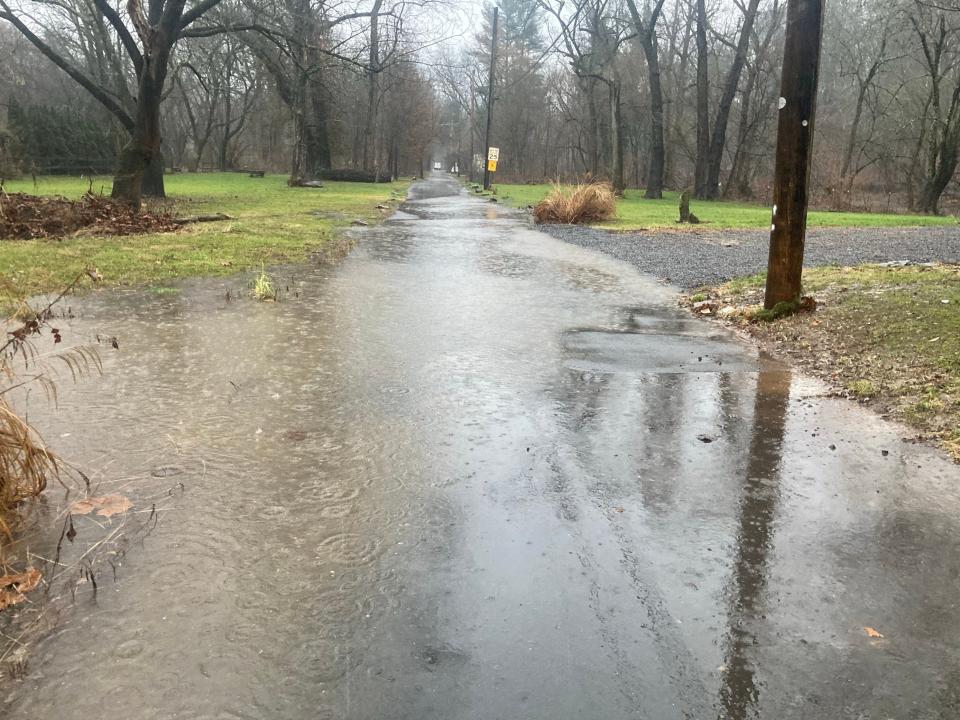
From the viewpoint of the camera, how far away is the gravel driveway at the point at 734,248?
1146cm

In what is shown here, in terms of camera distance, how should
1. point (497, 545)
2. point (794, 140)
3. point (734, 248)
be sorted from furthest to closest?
point (734, 248) < point (794, 140) < point (497, 545)

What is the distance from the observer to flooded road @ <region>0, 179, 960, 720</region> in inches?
86.0

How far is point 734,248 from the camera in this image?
14742 mm

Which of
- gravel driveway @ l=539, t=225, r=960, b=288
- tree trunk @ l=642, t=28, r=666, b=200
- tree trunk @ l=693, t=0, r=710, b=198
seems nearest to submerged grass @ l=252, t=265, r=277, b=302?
gravel driveway @ l=539, t=225, r=960, b=288

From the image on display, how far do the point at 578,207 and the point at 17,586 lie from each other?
761 inches

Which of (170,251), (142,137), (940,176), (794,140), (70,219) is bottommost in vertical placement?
(170,251)

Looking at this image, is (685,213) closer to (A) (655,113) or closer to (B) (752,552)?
(A) (655,113)

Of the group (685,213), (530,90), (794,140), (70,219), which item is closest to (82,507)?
(794,140)

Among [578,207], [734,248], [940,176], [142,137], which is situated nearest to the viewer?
[734,248]

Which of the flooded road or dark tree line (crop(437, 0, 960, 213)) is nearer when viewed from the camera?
the flooded road

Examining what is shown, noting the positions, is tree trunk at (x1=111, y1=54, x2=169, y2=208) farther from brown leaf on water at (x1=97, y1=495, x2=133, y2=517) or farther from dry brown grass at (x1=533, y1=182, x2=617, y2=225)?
brown leaf on water at (x1=97, y1=495, x2=133, y2=517)

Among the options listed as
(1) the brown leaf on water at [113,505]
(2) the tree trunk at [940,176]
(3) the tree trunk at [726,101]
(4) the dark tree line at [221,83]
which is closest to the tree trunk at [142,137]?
(4) the dark tree line at [221,83]

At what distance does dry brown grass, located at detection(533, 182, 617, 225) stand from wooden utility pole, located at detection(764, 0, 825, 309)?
13604 mm

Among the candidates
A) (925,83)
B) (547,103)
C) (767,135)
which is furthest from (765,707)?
(547,103)
